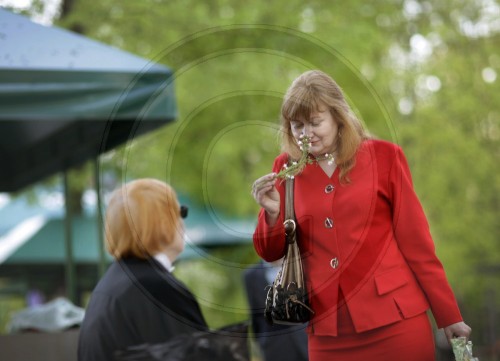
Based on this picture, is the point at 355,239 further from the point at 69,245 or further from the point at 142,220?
the point at 69,245

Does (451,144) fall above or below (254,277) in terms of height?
above

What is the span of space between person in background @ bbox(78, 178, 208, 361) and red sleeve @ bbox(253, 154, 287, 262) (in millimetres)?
490

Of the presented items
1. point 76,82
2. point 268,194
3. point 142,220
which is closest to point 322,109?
point 268,194

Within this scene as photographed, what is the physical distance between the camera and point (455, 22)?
53.2 feet

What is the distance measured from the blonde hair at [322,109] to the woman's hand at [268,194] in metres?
0.16

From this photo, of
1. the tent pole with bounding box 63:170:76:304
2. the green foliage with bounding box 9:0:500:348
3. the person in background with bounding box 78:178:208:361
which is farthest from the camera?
the green foliage with bounding box 9:0:500:348

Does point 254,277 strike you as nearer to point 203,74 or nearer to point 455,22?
point 203,74

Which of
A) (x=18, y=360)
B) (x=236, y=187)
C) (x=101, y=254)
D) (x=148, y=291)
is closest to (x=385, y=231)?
(x=148, y=291)

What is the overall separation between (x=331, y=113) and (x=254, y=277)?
3.07 m

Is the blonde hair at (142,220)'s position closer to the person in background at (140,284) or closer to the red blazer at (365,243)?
the person in background at (140,284)

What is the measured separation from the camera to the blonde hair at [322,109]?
113 inches

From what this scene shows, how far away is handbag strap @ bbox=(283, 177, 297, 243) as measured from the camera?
9.66 feet

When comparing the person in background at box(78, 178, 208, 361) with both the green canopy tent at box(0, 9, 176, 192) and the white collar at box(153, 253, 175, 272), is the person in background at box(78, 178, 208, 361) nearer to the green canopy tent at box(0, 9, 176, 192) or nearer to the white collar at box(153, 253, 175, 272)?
the white collar at box(153, 253, 175, 272)

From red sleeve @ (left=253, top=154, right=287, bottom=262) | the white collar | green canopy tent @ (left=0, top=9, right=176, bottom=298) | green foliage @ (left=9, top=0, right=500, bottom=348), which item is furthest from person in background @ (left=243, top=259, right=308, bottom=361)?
red sleeve @ (left=253, top=154, right=287, bottom=262)
